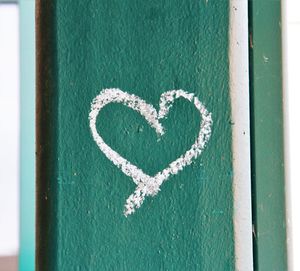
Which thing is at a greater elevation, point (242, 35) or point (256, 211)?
point (242, 35)

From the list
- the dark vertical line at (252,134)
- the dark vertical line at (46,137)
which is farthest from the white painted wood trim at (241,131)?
the dark vertical line at (46,137)

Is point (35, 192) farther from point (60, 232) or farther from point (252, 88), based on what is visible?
point (252, 88)

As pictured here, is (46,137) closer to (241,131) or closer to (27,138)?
(27,138)

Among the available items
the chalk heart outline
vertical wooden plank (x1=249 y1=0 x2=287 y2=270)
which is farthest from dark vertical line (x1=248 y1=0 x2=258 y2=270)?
the chalk heart outline

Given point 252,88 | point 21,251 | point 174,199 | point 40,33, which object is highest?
point 40,33

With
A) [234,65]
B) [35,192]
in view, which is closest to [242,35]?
[234,65]

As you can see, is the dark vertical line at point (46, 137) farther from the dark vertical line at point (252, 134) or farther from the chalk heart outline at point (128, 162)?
the dark vertical line at point (252, 134)
